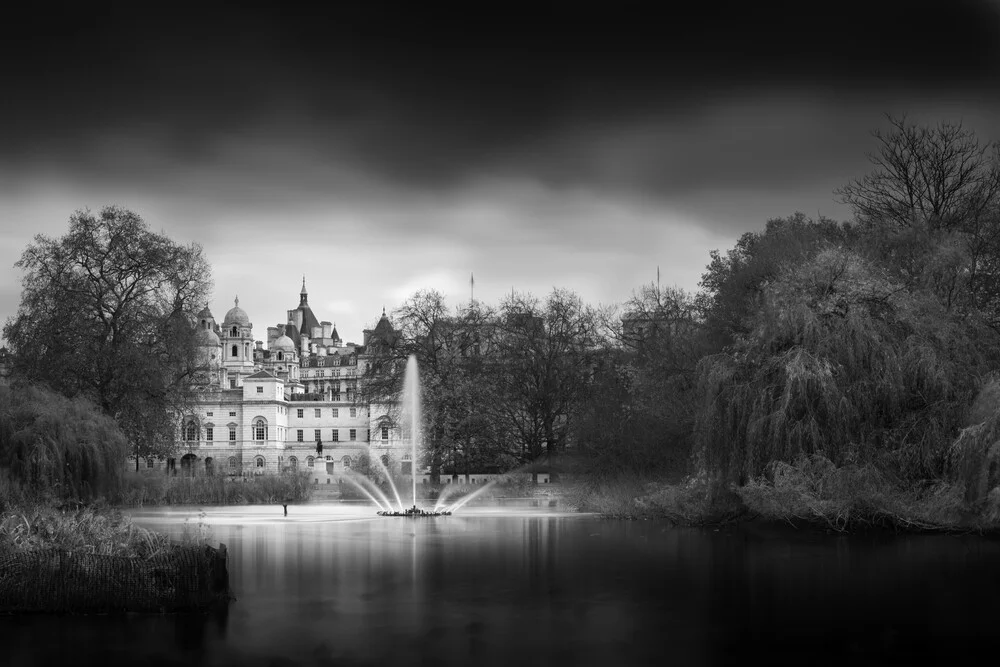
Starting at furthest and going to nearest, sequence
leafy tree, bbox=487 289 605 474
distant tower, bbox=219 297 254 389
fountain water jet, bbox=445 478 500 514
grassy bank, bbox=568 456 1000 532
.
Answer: distant tower, bbox=219 297 254 389 → leafy tree, bbox=487 289 605 474 → fountain water jet, bbox=445 478 500 514 → grassy bank, bbox=568 456 1000 532

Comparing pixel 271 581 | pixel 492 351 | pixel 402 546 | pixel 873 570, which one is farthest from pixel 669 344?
pixel 271 581

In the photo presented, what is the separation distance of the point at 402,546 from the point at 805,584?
10.2 m

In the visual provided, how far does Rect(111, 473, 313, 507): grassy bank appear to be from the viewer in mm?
42594

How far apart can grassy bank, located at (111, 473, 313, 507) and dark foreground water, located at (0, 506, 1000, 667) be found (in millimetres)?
17356

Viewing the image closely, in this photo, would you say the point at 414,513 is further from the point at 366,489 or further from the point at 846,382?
the point at 366,489

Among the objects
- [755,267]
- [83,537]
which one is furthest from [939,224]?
[83,537]

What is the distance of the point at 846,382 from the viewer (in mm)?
26547

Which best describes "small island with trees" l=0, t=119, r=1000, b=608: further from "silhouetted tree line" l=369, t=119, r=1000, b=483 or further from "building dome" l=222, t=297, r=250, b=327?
"building dome" l=222, t=297, r=250, b=327

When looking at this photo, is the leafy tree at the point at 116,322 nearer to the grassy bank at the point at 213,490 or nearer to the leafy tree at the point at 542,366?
the grassy bank at the point at 213,490

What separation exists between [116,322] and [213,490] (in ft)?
26.1

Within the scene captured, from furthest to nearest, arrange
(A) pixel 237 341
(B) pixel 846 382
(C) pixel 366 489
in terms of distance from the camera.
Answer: (A) pixel 237 341
(C) pixel 366 489
(B) pixel 846 382

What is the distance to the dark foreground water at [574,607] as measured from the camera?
13.9 meters

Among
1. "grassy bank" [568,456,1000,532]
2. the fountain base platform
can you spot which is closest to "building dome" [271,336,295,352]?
the fountain base platform

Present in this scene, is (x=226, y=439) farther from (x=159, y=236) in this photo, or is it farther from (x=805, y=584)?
(x=805, y=584)
